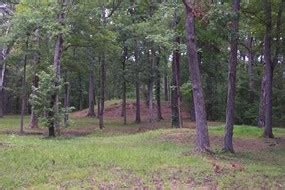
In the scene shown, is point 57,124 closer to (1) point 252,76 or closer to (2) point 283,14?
(2) point 283,14

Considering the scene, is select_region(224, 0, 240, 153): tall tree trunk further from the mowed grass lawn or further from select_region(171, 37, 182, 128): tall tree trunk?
select_region(171, 37, 182, 128): tall tree trunk

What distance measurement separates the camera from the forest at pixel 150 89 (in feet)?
41.8

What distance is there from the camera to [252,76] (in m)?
42.3

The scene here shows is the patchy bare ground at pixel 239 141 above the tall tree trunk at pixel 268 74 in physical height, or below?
below

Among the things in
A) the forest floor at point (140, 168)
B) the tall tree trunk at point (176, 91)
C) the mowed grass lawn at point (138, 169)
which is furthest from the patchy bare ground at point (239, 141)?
the tall tree trunk at point (176, 91)

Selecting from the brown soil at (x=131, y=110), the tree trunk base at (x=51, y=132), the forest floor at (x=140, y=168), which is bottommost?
the forest floor at (x=140, y=168)

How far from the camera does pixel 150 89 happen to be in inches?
1585

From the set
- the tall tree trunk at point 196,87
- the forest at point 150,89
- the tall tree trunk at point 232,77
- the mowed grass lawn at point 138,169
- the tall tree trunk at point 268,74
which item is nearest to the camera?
the mowed grass lawn at point 138,169

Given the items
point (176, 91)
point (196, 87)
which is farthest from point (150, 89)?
point (196, 87)

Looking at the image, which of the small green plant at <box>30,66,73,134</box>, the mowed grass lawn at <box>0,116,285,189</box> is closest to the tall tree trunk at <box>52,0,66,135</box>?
the small green plant at <box>30,66,73,134</box>

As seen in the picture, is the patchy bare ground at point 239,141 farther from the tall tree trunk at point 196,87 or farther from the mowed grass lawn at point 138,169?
the tall tree trunk at point 196,87

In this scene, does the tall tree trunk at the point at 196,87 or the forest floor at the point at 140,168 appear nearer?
the forest floor at the point at 140,168

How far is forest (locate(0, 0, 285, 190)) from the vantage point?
41.8 feet

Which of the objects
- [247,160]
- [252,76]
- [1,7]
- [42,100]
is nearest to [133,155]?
[247,160]
